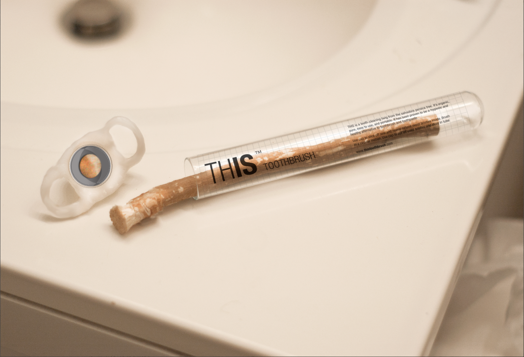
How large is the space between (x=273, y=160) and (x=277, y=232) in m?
0.05

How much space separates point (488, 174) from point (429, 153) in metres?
0.04

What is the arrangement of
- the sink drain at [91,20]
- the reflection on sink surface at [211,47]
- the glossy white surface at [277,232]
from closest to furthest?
the glossy white surface at [277,232] → the reflection on sink surface at [211,47] → the sink drain at [91,20]

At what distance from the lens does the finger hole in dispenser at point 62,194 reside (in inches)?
12.5

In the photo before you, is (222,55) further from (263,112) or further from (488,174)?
(488,174)

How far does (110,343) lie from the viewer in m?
0.31

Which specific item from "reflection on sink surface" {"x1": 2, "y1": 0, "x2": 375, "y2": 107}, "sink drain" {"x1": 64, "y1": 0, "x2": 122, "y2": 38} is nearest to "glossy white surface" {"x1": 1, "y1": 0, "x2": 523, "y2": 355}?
"reflection on sink surface" {"x1": 2, "y1": 0, "x2": 375, "y2": 107}

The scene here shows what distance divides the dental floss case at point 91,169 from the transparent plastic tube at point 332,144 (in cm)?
5

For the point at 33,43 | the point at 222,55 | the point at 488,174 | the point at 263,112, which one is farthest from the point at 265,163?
the point at 33,43

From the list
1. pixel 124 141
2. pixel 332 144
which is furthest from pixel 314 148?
pixel 124 141

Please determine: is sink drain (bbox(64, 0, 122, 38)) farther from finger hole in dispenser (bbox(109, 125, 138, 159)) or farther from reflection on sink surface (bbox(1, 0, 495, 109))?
finger hole in dispenser (bbox(109, 125, 138, 159))

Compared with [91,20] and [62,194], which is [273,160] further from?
[91,20]

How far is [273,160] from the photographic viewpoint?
328 mm

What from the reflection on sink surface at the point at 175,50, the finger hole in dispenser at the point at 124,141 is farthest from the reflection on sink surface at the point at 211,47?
the finger hole in dispenser at the point at 124,141

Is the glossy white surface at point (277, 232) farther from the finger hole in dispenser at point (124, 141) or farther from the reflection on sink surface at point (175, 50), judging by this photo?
the reflection on sink surface at point (175, 50)
